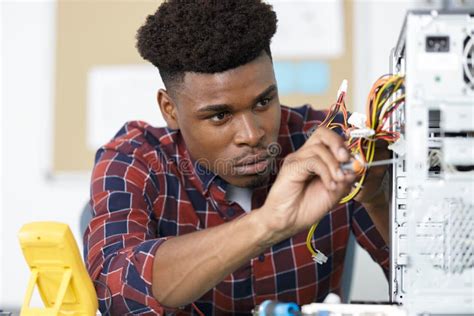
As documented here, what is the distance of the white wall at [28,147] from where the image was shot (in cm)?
291

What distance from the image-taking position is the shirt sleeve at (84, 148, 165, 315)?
1263 millimetres

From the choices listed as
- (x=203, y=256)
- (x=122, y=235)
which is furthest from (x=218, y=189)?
(x=203, y=256)

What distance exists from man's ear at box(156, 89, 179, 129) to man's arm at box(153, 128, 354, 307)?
45 cm

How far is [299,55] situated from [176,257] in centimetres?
175

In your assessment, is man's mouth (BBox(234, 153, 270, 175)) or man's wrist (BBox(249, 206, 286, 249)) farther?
man's mouth (BBox(234, 153, 270, 175))

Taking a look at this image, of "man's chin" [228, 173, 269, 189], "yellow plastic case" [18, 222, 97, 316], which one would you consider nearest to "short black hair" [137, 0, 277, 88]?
"man's chin" [228, 173, 269, 189]

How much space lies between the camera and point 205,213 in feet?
5.45

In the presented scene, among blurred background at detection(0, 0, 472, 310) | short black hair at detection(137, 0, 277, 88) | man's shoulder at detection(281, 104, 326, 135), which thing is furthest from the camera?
blurred background at detection(0, 0, 472, 310)

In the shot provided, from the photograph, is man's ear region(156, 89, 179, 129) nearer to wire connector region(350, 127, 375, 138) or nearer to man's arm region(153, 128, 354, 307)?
man's arm region(153, 128, 354, 307)

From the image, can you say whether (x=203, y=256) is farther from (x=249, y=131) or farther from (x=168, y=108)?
(x=168, y=108)

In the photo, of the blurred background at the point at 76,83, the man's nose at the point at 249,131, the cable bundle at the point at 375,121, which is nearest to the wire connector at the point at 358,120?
the cable bundle at the point at 375,121

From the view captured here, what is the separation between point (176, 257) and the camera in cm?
122

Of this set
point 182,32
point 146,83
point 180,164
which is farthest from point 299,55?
point 182,32

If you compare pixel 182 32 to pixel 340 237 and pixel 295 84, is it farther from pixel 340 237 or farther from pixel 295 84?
pixel 295 84
